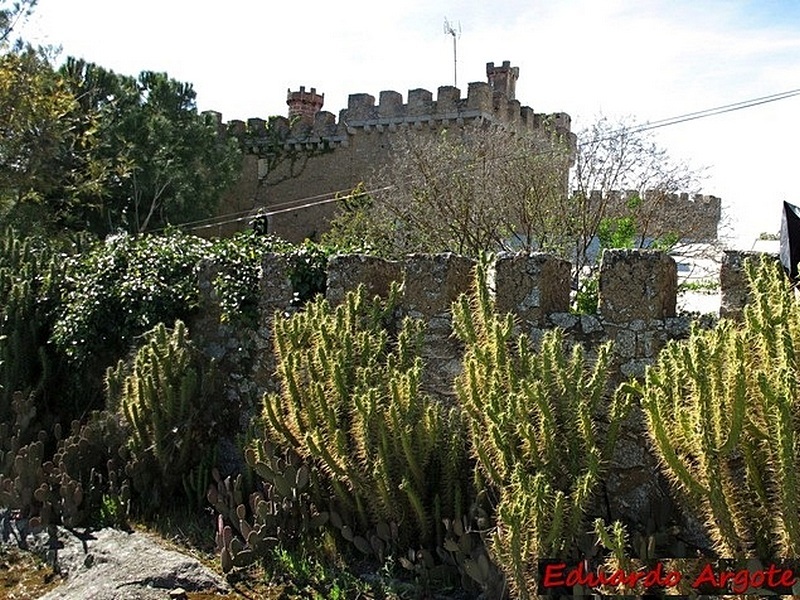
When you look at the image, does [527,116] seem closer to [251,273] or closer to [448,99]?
[448,99]

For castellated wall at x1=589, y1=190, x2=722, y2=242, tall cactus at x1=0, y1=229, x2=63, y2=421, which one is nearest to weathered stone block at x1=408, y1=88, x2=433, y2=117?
castellated wall at x1=589, y1=190, x2=722, y2=242

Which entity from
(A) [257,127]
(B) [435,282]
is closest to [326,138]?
(A) [257,127]

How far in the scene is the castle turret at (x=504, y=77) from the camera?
23.1 meters

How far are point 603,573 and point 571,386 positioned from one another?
37.4 inches

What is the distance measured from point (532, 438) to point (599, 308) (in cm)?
136

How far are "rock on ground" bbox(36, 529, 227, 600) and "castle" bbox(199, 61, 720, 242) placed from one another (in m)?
16.0

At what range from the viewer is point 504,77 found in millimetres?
23297

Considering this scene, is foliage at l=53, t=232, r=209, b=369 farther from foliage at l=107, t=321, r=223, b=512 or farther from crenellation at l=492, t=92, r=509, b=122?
crenellation at l=492, t=92, r=509, b=122

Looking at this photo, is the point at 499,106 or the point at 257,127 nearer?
the point at 499,106

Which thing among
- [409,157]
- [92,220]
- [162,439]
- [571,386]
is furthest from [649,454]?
[92,220]

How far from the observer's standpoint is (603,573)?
4.02m

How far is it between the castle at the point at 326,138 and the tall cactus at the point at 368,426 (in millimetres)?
15406

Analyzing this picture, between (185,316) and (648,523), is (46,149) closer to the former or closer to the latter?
(185,316)

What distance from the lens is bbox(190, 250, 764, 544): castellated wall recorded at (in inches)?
208
